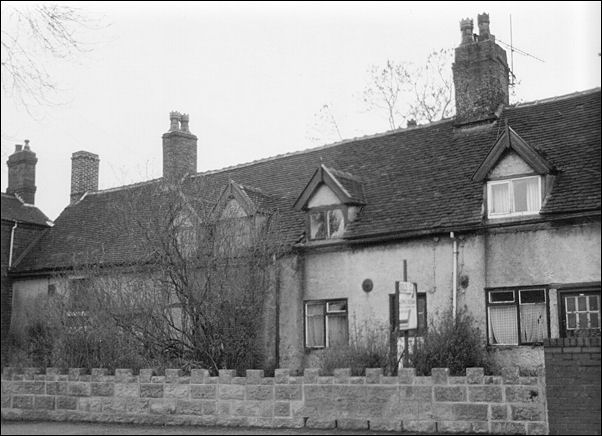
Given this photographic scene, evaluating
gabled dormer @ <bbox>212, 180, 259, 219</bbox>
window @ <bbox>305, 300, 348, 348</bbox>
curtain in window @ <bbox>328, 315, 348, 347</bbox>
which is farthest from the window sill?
gabled dormer @ <bbox>212, 180, 259, 219</bbox>

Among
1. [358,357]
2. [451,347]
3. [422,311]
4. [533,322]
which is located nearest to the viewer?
[358,357]

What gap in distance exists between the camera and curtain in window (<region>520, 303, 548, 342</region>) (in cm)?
1770

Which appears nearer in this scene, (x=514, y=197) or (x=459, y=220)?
(x=514, y=197)

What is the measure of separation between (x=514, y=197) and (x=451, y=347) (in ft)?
14.8

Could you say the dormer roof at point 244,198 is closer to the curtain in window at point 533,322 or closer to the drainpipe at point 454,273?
the drainpipe at point 454,273

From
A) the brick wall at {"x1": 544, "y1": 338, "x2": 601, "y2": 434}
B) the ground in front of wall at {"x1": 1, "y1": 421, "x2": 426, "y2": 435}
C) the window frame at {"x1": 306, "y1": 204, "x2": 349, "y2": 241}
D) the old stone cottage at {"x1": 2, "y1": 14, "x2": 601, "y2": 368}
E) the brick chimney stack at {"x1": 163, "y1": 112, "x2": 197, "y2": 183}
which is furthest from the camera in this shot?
the brick chimney stack at {"x1": 163, "y1": 112, "x2": 197, "y2": 183}

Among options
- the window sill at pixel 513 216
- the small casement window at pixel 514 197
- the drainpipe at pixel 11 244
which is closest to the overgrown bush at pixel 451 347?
the window sill at pixel 513 216

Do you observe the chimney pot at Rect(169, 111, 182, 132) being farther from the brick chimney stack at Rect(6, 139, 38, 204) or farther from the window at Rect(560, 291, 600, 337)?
the window at Rect(560, 291, 600, 337)

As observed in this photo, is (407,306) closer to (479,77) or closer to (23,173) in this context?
(479,77)

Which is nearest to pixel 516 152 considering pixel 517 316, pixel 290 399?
pixel 517 316

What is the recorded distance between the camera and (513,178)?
18859 millimetres

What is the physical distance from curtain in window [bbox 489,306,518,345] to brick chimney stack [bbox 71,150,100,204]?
21.3 m

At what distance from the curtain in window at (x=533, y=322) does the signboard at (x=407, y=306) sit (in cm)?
478

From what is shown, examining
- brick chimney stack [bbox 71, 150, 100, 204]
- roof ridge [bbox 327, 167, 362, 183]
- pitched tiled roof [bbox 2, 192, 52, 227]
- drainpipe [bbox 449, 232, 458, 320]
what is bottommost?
drainpipe [bbox 449, 232, 458, 320]
